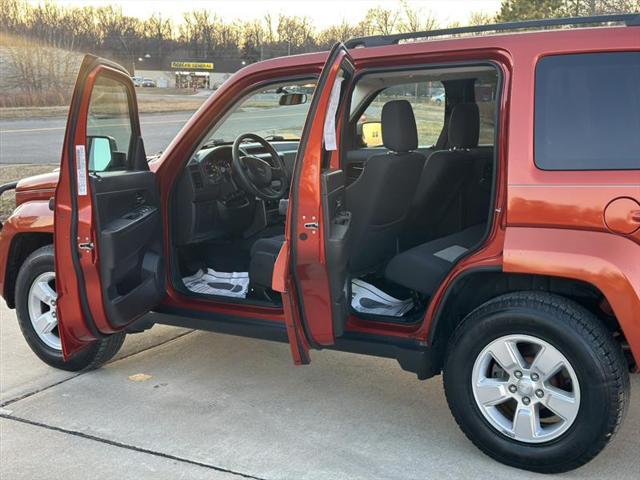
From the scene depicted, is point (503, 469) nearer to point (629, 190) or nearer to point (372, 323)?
point (372, 323)

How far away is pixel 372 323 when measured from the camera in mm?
3348

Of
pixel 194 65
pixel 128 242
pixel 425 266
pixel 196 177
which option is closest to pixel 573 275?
pixel 425 266

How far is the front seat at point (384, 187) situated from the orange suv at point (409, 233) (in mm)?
11

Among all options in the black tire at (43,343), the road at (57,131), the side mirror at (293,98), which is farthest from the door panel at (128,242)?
the side mirror at (293,98)

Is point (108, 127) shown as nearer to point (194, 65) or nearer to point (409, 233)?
point (409, 233)

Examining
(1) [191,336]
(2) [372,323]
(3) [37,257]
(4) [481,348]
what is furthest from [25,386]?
(4) [481,348]

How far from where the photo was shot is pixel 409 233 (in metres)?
4.03

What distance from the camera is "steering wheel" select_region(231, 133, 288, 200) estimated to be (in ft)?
13.7

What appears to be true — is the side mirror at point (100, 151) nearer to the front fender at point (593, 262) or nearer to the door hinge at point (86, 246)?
the door hinge at point (86, 246)

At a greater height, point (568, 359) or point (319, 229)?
point (319, 229)

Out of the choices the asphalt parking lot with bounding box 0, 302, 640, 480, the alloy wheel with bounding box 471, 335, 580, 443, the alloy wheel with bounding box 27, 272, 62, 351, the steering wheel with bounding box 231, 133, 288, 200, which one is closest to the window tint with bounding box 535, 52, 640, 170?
the alloy wheel with bounding box 471, 335, 580, 443

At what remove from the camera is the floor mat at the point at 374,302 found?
359 cm

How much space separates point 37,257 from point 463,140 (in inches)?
105

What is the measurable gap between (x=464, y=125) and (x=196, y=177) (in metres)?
1.66
